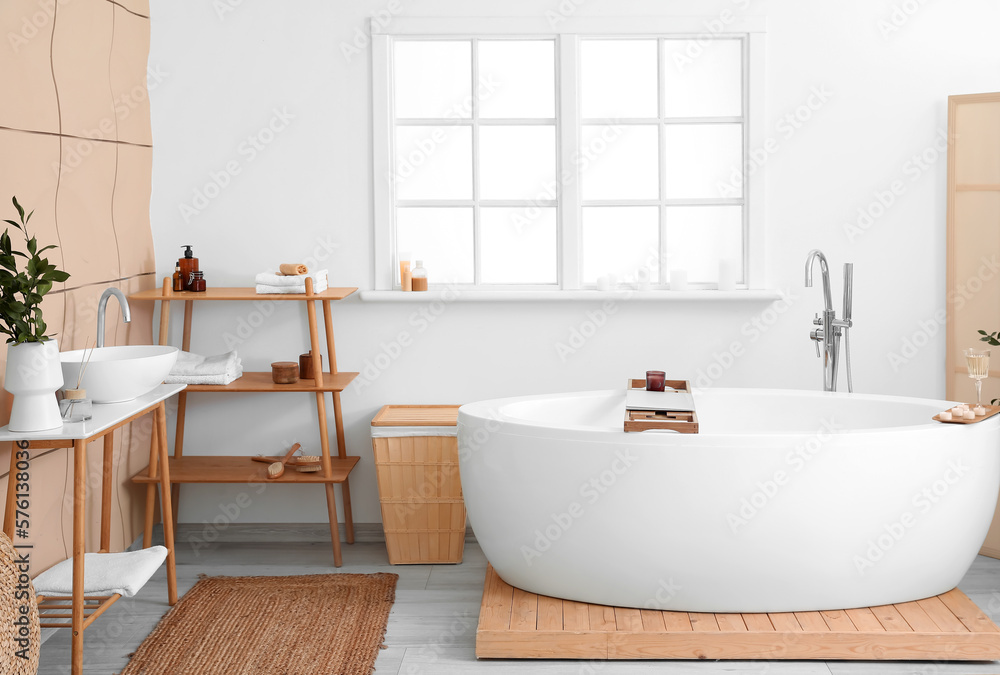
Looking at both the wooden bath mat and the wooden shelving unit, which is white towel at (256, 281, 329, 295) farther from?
the wooden bath mat

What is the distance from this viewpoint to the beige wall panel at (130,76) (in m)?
3.23

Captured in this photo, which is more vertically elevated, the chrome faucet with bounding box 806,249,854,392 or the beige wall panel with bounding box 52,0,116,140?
the beige wall panel with bounding box 52,0,116,140

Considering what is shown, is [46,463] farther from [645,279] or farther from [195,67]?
[645,279]

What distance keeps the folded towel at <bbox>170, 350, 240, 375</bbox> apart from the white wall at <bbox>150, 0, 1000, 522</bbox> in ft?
0.88

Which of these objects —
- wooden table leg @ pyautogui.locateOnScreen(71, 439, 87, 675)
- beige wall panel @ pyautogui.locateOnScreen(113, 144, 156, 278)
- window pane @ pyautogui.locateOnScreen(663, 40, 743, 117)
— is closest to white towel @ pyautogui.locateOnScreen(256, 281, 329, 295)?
beige wall panel @ pyautogui.locateOnScreen(113, 144, 156, 278)

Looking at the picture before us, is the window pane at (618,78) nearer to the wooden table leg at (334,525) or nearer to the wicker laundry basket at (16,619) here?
the wooden table leg at (334,525)

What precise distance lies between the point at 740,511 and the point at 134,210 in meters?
2.50

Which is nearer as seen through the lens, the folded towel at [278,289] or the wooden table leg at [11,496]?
the wooden table leg at [11,496]

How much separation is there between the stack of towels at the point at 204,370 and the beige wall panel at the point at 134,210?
0.41 meters

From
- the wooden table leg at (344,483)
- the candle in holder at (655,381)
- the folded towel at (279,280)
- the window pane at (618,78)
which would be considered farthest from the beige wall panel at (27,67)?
the candle in holder at (655,381)

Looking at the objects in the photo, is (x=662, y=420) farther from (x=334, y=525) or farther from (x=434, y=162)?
(x=434, y=162)

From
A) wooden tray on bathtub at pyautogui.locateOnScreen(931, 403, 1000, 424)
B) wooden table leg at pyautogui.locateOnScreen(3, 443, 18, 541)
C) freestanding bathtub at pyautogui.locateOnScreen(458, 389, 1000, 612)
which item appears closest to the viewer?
wooden table leg at pyautogui.locateOnScreen(3, 443, 18, 541)

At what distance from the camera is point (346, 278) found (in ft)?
11.7

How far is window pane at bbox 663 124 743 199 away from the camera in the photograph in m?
3.58
